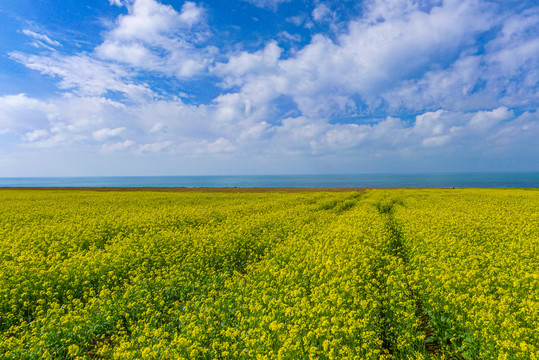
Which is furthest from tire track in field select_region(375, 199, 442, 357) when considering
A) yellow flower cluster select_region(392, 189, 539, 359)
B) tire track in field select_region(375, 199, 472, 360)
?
yellow flower cluster select_region(392, 189, 539, 359)

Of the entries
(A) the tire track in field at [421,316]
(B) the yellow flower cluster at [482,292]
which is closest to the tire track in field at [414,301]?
(A) the tire track in field at [421,316]

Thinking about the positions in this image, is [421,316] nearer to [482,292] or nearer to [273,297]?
[482,292]

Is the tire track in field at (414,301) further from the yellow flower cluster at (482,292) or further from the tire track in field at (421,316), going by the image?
the yellow flower cluster at (482,292)

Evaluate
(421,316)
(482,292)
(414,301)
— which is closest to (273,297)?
(414,301)

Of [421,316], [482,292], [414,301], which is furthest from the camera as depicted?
[421,316]

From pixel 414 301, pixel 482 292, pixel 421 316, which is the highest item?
pixel 482 292

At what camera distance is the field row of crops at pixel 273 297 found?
16.0ft

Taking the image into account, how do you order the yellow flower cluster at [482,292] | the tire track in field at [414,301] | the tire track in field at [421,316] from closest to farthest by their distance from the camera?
the yellow flower cluster at [482,292] < the tire track in field at [421,316] < the tire track in field at [414,301]

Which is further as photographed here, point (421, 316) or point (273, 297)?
point (421, 316)

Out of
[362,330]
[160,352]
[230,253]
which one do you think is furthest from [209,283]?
[362,330]

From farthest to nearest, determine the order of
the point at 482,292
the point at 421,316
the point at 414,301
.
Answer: the point at 421,316
the point at 414,301
the point at 482,292

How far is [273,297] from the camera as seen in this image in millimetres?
6512

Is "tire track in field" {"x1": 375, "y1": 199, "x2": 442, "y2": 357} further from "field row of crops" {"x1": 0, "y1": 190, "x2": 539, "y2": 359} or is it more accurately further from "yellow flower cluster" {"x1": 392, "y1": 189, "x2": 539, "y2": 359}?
"yellow flower cluster" {"x1": 392, "y1": 189, "x2": 539, "y2": 359}

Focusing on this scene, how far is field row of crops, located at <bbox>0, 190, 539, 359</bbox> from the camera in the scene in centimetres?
488
